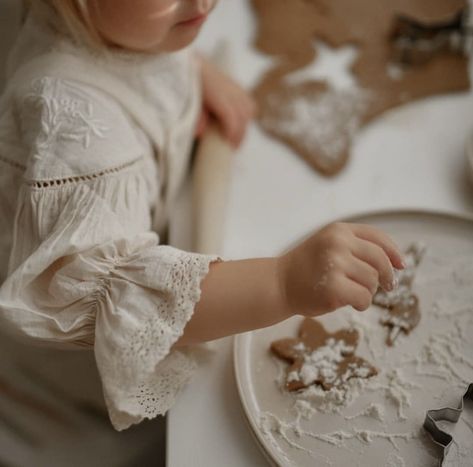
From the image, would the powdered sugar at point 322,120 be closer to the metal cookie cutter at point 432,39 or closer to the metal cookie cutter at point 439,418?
the metal cookie cutter at point 432,39

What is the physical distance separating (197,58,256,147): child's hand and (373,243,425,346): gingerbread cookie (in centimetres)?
29

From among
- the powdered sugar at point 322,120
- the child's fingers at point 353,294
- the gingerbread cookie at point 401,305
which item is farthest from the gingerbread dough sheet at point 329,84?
the child's fingers at point 353,294

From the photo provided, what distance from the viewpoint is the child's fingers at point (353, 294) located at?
21.8 inches

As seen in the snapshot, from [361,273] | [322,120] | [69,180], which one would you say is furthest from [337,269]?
[322,120]

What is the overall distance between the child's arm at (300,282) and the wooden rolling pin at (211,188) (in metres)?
0.14

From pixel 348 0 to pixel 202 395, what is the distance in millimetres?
674

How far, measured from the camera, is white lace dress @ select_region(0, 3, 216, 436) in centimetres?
58

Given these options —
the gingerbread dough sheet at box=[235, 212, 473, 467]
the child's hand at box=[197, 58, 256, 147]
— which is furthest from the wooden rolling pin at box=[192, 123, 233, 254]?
the gingerbread dough sheet at box=[235, 212, 473, 467]

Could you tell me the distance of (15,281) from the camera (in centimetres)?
60

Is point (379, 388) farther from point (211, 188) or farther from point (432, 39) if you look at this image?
point (432, 39)

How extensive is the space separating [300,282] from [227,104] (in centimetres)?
37

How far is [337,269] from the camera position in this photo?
0.56m

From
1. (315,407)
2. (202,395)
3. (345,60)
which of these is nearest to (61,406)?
(202,395)

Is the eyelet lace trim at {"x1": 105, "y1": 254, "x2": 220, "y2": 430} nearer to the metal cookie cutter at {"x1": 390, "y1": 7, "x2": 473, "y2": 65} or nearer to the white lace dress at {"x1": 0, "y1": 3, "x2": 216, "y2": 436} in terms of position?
the white lace dress at {"x1": 0, "y1": 3, "x2": 216, "y2": 436}
